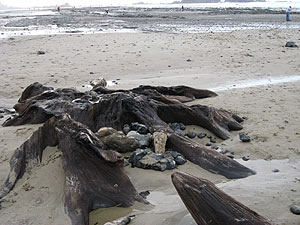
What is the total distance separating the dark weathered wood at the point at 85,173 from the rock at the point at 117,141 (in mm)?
628

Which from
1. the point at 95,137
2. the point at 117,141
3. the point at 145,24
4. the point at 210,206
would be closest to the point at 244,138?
the point at 117,141

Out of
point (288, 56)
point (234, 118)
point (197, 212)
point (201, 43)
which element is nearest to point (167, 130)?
point (234, 118)

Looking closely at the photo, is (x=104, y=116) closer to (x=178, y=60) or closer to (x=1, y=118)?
(x=1, y=118)

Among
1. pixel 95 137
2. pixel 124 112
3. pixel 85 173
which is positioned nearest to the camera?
pixel 85 173

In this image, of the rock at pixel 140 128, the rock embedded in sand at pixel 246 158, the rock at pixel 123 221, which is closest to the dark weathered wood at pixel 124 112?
the rock at pixel 140 128

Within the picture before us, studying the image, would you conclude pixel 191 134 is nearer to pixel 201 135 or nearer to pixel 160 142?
pixel 201 135

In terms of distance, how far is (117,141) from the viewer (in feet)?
15.3

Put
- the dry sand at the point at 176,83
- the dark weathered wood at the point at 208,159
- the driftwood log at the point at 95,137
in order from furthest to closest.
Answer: the dark weathered wood at the point at 208,159 → the driftwood log at the point at 95,137 → the dry sand at the point at 176,83

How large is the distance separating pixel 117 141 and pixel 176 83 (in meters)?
4.42

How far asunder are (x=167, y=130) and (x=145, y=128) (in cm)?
36

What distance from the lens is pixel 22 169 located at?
4117 mm

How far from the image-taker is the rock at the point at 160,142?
4.60m

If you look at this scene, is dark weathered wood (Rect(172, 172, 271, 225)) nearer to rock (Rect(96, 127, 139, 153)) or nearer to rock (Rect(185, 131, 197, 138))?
rock (Rect(96, 127, 139, 153))

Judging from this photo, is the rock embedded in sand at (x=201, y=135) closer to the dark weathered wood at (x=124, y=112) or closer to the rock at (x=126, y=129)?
the dark weathered wood at (x=124, y=112)
